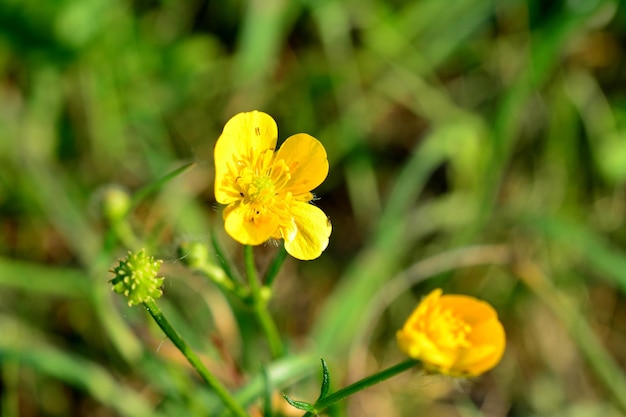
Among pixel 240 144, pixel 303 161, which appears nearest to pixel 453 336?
pixel 303 161

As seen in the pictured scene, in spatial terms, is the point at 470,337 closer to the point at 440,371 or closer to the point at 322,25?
the point at 440,371

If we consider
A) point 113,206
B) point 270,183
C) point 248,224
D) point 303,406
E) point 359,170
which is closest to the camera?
point 303,406

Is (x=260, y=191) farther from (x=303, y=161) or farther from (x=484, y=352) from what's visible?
(x=484, y=352)

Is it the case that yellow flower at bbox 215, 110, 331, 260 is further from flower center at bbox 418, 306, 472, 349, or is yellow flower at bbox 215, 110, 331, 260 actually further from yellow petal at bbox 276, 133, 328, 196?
flower center at bbox 418, 306, 472, 349

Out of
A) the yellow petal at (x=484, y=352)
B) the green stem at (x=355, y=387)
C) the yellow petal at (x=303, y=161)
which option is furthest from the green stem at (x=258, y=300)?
the yellow petal at (x=484, y=352)

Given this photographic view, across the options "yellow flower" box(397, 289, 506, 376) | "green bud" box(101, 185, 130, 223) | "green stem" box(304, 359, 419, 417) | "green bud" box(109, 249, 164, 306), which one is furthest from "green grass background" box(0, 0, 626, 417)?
"green bud" box(109, 249, 164, 306)
